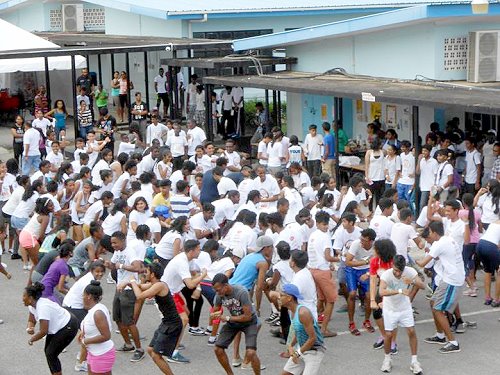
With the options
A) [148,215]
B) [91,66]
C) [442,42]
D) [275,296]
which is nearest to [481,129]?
[442,42]

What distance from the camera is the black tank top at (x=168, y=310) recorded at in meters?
10.9

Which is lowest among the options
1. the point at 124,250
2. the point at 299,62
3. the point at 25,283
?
the point at 25,283

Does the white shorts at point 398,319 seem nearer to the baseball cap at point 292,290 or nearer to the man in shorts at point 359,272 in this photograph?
the man in shorts at point 359,272

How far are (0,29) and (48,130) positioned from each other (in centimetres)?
346

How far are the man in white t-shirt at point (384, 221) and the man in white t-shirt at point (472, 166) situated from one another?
4.46 m

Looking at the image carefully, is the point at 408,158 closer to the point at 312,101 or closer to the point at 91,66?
the point at 312,101

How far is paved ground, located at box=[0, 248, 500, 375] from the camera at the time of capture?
37.0ft

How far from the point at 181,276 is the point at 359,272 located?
7.35 feet

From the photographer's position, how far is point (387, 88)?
1812 centimetres

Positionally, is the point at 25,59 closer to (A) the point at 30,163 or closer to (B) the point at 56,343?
(A) the point at 30,163

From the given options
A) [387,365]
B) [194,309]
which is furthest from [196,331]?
[387,365]

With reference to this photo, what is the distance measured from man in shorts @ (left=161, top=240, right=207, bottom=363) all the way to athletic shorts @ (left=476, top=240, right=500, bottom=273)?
3604 mm

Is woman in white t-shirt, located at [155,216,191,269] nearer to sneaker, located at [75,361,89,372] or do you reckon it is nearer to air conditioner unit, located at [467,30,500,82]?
sneaker, located at [75,361,89,372]

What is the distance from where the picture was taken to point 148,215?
47.3 feet
